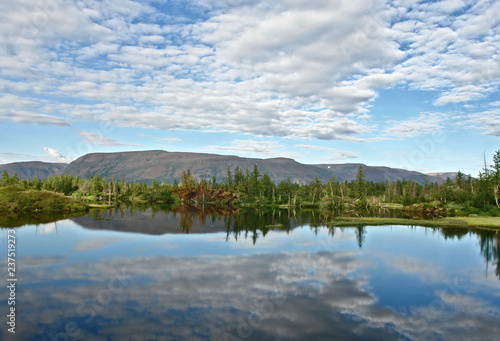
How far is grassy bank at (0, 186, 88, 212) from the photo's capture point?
279 ft

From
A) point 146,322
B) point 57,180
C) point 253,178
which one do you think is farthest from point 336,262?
point 57,180

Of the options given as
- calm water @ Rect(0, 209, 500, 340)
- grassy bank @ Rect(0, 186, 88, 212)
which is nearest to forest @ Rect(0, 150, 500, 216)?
grassy bank @ Rect(0, 186, 88, 212)

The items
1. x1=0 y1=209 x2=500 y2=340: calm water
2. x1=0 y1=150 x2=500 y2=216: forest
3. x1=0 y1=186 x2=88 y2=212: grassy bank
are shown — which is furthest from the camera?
x1=0 y1=150 x2=500 y2=216: forest

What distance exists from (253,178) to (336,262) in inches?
5909

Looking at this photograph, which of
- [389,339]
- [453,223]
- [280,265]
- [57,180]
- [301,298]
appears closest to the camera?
[389,339]

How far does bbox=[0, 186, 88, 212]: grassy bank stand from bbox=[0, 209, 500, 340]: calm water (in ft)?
150

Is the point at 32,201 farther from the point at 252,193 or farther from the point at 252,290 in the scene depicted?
the point at 252,193

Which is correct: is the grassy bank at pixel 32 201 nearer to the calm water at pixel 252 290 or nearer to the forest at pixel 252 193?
the forest at pixel 252 193

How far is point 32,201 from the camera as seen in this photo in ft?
297

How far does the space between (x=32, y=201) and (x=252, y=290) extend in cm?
9188

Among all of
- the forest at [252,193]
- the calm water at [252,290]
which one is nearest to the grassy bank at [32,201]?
the forest at [252,193]

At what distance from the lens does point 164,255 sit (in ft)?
127

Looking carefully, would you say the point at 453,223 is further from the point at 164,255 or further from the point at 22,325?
the point at 22,325

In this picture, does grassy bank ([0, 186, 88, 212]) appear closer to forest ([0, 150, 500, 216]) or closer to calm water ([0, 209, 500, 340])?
forest ([0, 150, 500, 216])
